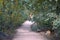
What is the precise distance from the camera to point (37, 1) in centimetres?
736

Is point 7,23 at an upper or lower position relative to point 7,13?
lower

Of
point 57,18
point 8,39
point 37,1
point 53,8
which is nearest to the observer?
point 57,18

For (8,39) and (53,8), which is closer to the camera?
(53,8)

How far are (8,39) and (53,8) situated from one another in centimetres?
364

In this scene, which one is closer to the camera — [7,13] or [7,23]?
[7,13]

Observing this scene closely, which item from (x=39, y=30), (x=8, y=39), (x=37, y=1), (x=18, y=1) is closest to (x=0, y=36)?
(x=8, y=39)

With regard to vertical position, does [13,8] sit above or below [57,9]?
above

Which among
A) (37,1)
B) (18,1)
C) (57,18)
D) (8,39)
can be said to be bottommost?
(57,18)

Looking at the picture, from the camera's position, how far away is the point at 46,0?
7.02 m

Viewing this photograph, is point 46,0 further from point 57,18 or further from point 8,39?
point 8,39

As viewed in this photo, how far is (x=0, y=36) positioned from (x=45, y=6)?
2.83 m

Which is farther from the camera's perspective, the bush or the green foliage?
the bush

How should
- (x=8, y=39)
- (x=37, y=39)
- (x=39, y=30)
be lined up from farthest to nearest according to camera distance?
(x=39, y=30)
(x=37, y=39)
(x=8, y=39)

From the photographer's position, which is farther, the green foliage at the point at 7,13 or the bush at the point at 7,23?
the bush at the point at 7,23
